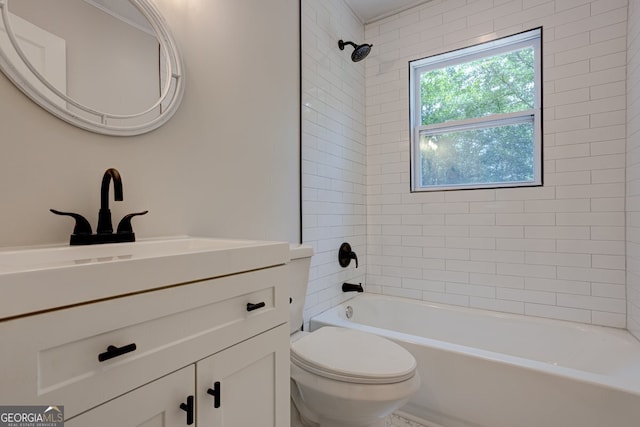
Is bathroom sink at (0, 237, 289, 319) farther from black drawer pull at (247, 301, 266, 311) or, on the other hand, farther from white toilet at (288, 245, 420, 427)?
white toilet at (288, 245, 420, 427)

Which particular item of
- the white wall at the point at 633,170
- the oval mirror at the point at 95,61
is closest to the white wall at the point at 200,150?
the oval mirror at the point at 95,61

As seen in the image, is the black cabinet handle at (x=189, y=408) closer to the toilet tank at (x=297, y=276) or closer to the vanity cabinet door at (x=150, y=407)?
the vanity cabinet door at (x=150, y=407)

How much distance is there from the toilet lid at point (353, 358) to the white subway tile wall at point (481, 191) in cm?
46

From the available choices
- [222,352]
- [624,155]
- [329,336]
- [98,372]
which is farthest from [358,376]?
[624,155]

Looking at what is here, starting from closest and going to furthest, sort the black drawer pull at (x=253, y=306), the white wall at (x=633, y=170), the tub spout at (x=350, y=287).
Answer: the black drawer pull at (x=253, y=306) → the white wall at (x=633, y=170) → the tub spout at (x=350, y=287)

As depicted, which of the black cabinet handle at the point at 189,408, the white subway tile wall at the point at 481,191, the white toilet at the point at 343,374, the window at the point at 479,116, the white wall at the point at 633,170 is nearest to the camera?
the black cabinet handle at the point at 189,408

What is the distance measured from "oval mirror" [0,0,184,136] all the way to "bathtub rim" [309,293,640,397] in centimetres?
147

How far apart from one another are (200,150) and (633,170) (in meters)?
2.22

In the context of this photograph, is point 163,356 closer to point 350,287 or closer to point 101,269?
point 101,269

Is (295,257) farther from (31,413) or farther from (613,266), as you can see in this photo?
(613,266)

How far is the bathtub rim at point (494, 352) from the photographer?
4.08 feet

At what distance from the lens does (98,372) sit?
1.72ft

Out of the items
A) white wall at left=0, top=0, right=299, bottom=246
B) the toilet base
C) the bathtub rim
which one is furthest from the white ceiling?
the toilet base

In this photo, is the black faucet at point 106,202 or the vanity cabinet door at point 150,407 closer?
the vanity cabinet door at point 150,407
